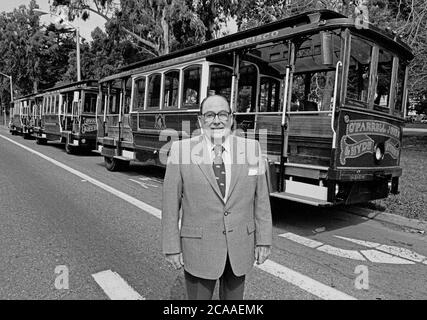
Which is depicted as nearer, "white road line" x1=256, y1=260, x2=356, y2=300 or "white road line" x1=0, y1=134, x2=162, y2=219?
"white road line" x1=256, y1=260, x2=356, y2=300

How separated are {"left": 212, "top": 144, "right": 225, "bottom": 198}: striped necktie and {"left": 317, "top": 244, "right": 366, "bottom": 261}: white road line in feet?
10.1

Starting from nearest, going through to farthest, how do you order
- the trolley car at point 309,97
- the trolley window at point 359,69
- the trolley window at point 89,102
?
the trolley car at point 309,97 < the trolley window at point 359,69 < the trolley window at point 89,102

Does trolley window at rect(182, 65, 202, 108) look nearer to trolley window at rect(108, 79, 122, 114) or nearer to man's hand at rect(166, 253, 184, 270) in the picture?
trolley window at rect(108, 79, 122, 114)

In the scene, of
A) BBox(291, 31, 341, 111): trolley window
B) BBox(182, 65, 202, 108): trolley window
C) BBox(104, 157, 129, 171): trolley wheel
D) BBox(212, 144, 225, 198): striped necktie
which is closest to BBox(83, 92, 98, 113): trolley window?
BBox(104, 157, 129, 171): trolley wheel

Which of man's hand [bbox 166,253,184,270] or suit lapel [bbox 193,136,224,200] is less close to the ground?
suit lapel [bbox 193,136,224,200]

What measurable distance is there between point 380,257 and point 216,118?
3.54 m

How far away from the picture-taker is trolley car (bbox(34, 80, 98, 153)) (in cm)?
1634

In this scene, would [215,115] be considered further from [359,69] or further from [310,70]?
[310,70]

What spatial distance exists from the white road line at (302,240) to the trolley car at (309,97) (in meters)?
0.55

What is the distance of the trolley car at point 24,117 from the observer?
83.4ft

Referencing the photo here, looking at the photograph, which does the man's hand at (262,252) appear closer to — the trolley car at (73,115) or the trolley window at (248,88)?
the trolley window at (248,88)

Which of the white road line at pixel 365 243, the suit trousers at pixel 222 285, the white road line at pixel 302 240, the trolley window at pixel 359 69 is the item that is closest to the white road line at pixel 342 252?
the white road line at pixel 302 240

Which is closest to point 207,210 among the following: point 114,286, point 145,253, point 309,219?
point 114,286
